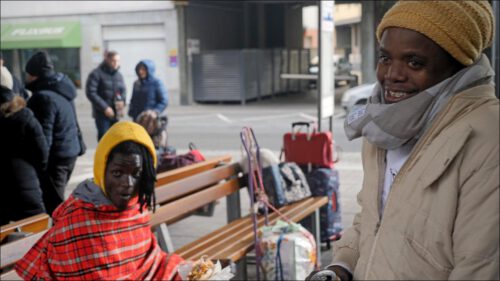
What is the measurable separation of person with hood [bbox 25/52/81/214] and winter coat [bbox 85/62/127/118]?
2.85 metres

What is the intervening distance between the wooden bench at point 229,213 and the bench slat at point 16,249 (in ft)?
2.81

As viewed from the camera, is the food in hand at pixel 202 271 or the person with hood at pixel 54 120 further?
the person with hood at pixel 54 120

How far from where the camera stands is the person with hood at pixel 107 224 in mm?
3252

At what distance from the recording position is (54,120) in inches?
231

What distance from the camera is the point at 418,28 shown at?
1500 millimetres

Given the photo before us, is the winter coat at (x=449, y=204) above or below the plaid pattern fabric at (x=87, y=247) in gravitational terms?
above

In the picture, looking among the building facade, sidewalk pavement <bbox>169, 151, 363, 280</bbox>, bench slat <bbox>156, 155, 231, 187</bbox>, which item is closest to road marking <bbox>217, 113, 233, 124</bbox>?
the building facade

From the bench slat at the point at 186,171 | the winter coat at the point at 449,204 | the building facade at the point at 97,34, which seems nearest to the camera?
the winter coat at the point at 449,204

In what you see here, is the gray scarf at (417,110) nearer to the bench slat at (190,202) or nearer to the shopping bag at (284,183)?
the bench slat at (190,202)

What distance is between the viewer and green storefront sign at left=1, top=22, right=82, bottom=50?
993 inches

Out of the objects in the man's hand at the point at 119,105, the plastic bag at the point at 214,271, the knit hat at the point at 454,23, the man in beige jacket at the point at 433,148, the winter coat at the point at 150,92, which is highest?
the knit hat at the point at 454,23

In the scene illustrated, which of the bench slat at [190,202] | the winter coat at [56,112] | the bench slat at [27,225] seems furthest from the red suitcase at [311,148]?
the bench slat at [27,225]

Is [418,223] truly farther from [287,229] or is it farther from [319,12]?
[319,12]

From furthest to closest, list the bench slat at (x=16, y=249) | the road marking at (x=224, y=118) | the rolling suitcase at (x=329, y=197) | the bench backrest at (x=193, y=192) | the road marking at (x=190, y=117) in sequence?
1. the road marking at (x=190, y=117)
2. the road marking at (x=224, y=118)
3. the rolling suitcase at (x=329, y=197)
4. the bench backrest at (x=193, y=192)
5. the bench slat at (x=16, y=249)
